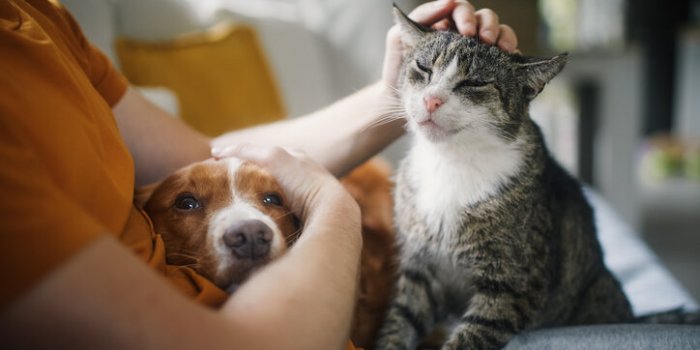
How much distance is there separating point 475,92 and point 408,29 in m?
0.21

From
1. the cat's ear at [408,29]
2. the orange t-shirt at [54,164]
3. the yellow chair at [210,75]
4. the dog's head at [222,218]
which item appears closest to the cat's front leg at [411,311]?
the dog's head at [222,218]

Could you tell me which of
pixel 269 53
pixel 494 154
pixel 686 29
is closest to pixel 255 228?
pixel 494 154

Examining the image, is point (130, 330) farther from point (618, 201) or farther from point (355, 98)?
point (618, 201)

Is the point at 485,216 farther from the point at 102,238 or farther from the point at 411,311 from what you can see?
the point at 102,238

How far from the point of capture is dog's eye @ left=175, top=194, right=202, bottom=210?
3.25 ft

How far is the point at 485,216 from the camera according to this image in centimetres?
108

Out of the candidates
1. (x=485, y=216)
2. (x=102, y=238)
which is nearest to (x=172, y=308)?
(x=102, y=238)

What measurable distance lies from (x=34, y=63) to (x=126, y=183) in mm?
211

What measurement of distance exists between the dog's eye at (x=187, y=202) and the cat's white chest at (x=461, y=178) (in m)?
0.47

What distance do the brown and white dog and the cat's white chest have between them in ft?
0.64

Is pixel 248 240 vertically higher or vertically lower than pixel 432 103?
lower

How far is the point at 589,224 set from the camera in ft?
3.94

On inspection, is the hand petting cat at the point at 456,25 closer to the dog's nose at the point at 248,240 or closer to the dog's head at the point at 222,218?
the dog's head at the point at 222,218

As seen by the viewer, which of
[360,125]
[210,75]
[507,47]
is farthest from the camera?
[210,75]
